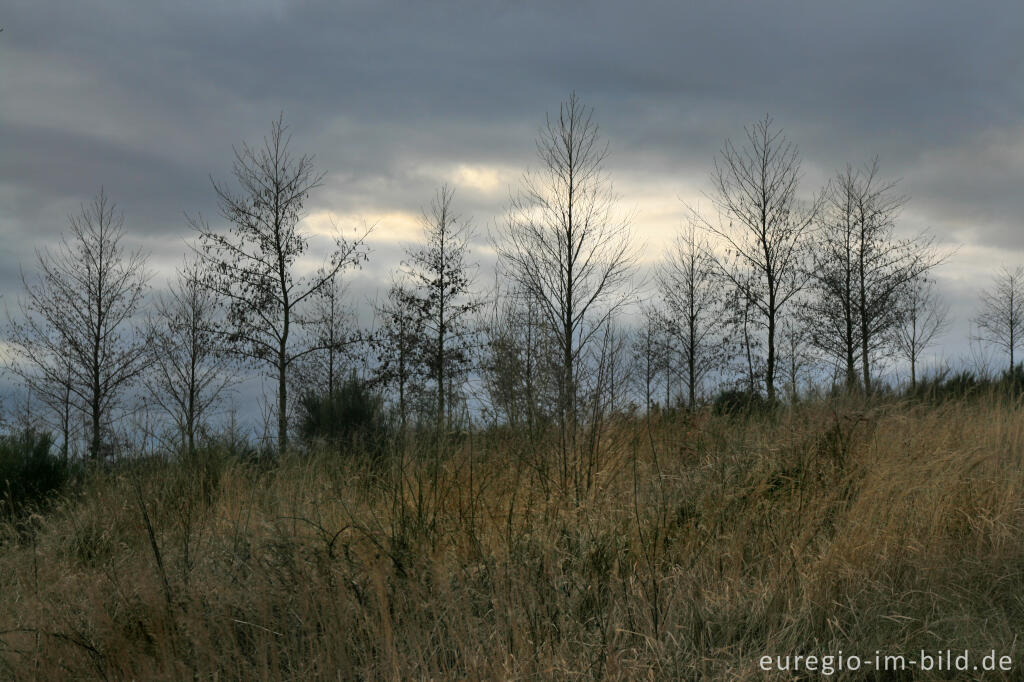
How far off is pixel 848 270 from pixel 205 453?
56.4 feet

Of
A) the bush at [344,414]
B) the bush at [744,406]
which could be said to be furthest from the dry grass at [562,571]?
the bush at [344,414]

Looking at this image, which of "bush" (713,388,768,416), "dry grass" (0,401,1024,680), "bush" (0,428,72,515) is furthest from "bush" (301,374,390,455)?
"bush" (713,388,768,416)

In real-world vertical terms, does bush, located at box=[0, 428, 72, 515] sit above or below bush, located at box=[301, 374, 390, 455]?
below

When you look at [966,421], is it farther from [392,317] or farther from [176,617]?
[392,317]

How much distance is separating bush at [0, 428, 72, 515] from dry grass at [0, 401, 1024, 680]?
2.87m

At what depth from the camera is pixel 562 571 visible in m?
4.14

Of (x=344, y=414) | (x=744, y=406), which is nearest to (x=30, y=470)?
(x=344, y=414)

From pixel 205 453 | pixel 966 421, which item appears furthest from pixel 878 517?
pixel 205 453

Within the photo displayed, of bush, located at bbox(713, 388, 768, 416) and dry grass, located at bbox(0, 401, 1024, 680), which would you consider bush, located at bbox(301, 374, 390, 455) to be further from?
bush, located at bbox(713, 388, 768, 416)

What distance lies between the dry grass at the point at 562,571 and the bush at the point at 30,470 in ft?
9.42

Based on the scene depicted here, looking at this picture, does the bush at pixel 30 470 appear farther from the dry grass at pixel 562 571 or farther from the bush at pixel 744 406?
the bush at pixel 744 406

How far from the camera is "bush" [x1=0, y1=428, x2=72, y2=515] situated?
912cm

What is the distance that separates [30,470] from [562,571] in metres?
8.31

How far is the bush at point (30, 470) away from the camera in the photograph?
29.9 ft
